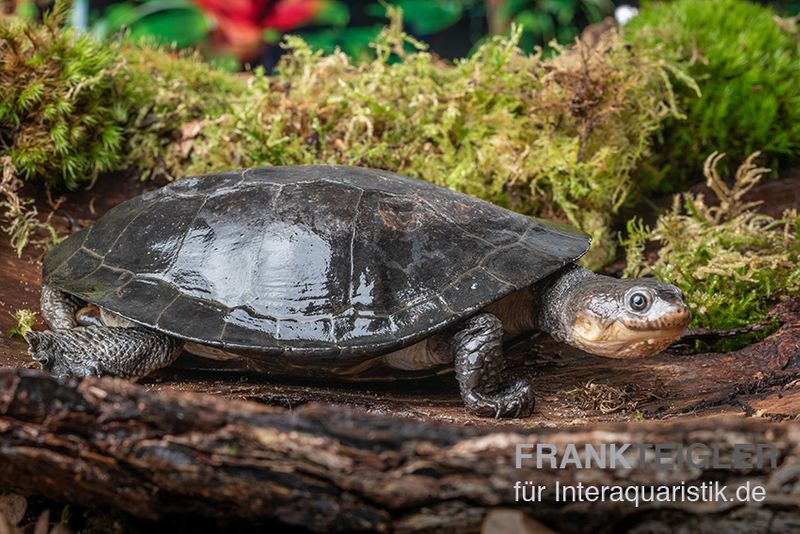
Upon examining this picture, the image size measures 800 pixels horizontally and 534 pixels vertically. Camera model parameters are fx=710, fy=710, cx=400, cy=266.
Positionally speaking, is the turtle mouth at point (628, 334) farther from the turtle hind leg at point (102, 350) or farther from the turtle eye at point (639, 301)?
the turtle hind leg at point (102, 350)

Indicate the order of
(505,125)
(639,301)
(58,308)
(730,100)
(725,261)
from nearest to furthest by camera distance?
(639,301), (58,308), (725,261), (505,125), (730,100)

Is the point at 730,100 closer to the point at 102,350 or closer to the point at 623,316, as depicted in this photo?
the point at 623,316

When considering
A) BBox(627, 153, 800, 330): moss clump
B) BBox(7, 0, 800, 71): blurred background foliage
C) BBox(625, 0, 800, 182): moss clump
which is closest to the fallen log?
BBox(627, 153, 800, 330): moss clump

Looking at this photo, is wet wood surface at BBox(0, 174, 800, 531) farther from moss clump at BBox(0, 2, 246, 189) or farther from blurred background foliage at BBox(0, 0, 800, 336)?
moss clump at BBox(0, 2, 246, 189)

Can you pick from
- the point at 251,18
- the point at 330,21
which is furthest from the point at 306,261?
the point at 251,18

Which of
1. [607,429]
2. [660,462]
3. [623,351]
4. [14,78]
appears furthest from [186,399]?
[14,78]
